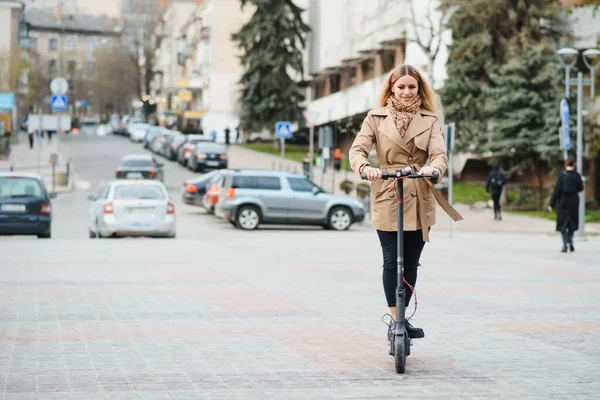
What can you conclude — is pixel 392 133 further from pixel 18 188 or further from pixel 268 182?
pixel 268 182

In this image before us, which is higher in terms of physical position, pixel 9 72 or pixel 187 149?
pixel 9 72

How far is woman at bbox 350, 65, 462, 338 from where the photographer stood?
8289 millimetres

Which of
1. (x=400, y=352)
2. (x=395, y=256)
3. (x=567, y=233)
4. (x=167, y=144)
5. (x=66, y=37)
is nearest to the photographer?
(x=400, y=352)

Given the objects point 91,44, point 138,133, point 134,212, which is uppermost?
point 91,44

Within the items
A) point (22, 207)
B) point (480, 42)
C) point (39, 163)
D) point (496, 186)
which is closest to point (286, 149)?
point (39, 163)

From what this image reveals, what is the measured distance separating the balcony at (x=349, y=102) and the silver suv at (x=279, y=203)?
3089 cm

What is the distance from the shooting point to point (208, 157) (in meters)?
65.1

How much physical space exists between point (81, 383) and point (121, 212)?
19.9m

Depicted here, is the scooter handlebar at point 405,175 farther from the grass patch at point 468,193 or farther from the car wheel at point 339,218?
the grass patch at point 468,193

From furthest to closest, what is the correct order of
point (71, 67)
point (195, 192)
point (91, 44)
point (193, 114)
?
point (91, 44), point (71, 67), point (193, 114), point (195, 192)

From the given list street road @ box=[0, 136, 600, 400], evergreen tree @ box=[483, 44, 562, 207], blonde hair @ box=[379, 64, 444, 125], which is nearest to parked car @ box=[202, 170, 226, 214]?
evergreen tree @ box=[483, 44, 562, 207]

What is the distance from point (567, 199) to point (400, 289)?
15980mm

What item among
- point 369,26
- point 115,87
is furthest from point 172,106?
point 369,26

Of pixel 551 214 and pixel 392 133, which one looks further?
pixel 551 214
